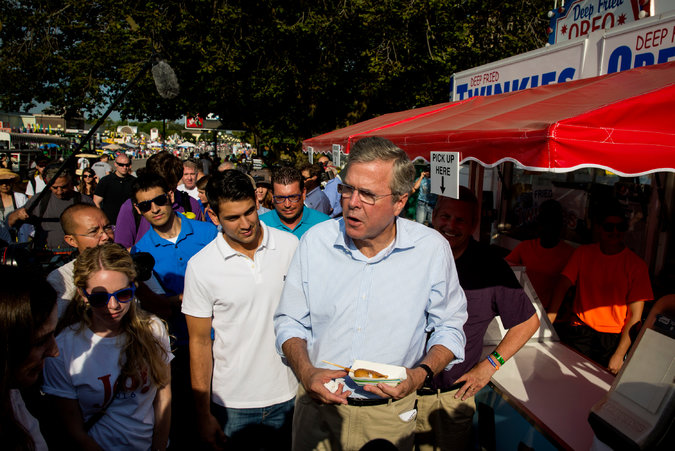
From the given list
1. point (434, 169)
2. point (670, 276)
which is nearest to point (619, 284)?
point (434, 169)

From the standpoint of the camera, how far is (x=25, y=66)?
1753cm

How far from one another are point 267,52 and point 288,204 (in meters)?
13.2

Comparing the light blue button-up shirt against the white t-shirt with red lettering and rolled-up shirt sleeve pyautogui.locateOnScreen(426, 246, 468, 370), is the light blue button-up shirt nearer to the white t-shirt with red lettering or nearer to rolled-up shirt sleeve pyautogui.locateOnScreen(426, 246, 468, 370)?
rolled-up shirt sleeve pyautogui.locateOnScreen(426, 246, 468, 370)

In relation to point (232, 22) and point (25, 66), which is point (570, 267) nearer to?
point (232, 22)

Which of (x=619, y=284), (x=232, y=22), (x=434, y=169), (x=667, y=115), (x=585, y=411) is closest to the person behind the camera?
(x=667, y=115)

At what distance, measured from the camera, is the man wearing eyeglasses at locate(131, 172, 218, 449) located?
3.21 meters

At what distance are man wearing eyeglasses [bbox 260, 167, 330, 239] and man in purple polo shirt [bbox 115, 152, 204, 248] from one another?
114 centimetres

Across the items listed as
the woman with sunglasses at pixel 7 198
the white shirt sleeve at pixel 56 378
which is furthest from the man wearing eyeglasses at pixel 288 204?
the woman with sunglasses at pixel 7 198

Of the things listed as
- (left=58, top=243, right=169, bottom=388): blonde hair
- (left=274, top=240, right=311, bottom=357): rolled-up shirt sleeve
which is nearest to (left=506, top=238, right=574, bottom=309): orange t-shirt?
(left=274, top=240, right=311, bottom=357): rolled-up shirt sleeve

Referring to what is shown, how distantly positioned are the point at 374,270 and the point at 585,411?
1772 mm

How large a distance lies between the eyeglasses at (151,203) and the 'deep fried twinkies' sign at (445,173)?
202 cm

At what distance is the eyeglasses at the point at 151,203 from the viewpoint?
334cm

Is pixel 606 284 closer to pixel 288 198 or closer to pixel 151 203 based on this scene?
pixel 288 198

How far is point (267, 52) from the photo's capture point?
15539 millimetres
